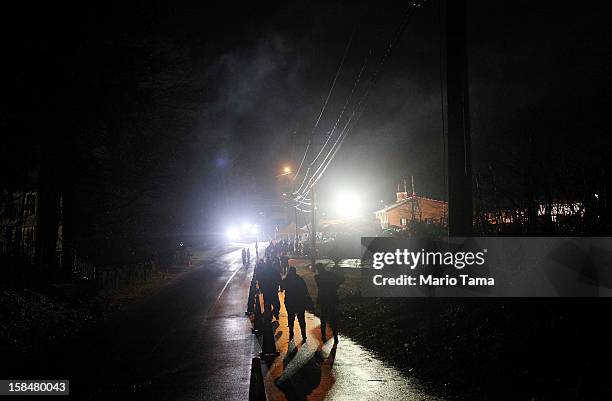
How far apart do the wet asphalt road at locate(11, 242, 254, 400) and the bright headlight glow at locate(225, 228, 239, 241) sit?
8107 centimetres

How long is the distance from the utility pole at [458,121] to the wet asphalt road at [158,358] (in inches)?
200

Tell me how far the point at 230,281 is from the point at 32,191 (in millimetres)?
11228

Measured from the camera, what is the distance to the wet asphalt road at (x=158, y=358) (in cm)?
855

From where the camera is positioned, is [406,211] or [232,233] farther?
[232,233]

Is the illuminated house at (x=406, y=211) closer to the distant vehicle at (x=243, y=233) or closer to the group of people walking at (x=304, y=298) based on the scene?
the group of people walking at (x=304, y=298)

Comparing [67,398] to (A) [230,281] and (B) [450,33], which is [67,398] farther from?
(A) [230,281]

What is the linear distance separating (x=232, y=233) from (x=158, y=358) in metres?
95.0

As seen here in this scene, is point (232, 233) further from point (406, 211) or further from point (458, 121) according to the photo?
point (458, 121)

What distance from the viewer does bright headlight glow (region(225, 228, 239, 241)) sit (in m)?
99.8

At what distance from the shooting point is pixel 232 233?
105 meters

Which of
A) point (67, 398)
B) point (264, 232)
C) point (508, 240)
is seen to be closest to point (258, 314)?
point (67, 398)

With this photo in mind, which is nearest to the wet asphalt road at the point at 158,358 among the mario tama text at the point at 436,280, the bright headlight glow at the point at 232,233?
the mario tama text at the point at 436,280

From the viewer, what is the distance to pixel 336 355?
1076cm

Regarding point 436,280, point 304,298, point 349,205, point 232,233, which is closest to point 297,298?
point 304,298
